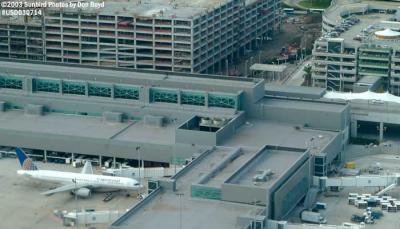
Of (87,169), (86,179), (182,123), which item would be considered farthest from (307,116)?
(86,179)

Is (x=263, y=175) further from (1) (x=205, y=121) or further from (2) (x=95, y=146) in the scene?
Answer: (2) (x=95, y=146)

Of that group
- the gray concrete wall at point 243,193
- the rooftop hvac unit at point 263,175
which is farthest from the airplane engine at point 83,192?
the rooftop hvac unit at point 263,175

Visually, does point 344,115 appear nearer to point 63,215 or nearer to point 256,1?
point 63,215

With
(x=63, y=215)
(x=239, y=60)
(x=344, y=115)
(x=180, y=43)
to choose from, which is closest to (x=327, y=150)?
(x=344, y=115)

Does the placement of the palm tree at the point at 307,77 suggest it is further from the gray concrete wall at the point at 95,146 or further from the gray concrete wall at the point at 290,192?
the gray concrete wall at the point at 290,192

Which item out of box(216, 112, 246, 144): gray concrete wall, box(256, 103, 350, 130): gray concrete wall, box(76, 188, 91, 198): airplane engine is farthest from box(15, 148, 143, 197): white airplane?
box(256, 103, 350, 130): gray concrete wall

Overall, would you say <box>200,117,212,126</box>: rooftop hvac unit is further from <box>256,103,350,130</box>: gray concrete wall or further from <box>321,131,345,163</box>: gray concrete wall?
<box>321,131,345,163</box>: gray concrete wall
